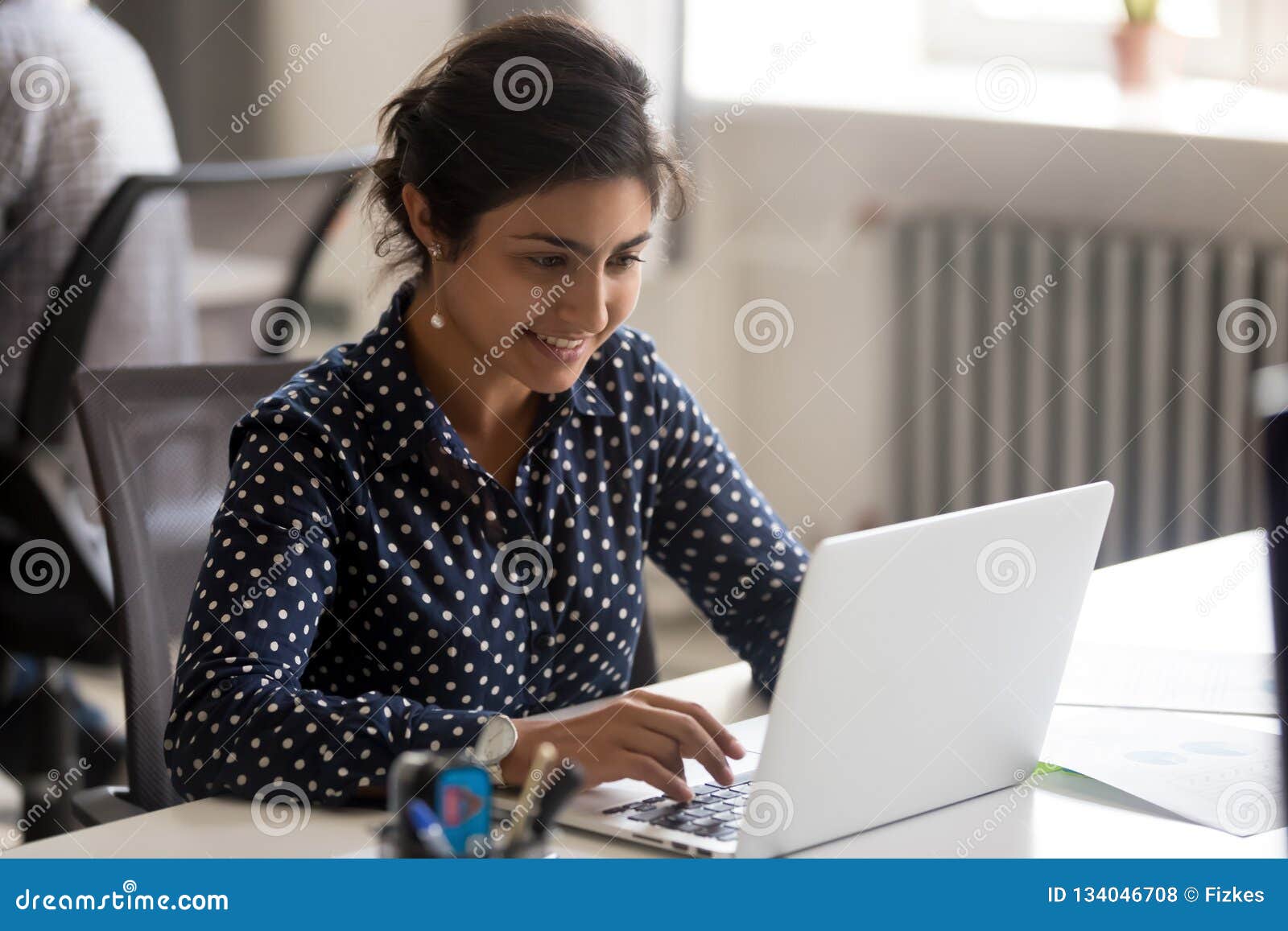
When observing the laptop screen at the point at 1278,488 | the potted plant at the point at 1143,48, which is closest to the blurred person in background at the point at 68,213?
the potted plant at the point at 1143,48

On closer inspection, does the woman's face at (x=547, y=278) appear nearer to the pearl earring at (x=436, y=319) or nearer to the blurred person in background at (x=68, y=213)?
the pearl earring at (x=436, y=319)

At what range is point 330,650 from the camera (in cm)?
138

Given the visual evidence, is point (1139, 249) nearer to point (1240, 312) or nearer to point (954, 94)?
point (1240, 312)

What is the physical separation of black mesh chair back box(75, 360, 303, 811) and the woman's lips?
0.30m

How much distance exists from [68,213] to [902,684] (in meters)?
1.64

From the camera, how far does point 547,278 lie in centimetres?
139

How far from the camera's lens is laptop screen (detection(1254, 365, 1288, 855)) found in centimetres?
59

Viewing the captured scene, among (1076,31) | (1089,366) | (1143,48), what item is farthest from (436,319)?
(1076,31)

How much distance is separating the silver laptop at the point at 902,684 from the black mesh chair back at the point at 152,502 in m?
0.50

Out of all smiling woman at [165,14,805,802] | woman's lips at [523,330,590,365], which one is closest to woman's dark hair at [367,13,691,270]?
smiling woman at [165,14,805,802]

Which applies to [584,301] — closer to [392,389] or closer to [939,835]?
[392,389]

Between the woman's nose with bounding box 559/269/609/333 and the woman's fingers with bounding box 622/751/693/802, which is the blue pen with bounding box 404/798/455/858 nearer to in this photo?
the woman's fingers with bounding box 622/751/693/802

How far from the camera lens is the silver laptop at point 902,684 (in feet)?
2.97
